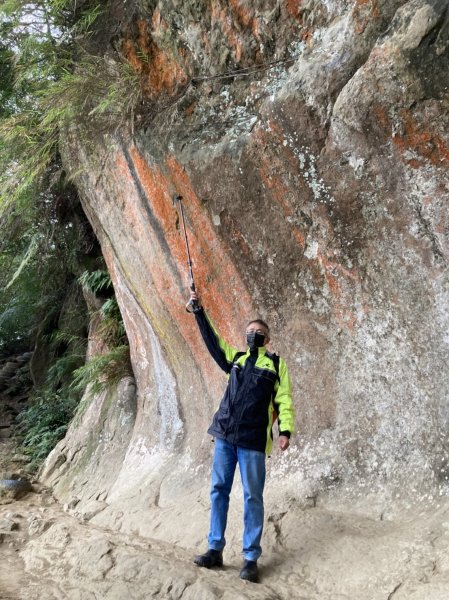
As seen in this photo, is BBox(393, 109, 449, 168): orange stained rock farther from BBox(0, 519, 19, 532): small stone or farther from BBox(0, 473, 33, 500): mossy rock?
BBox(0, 473, 33, 500): mossy rock

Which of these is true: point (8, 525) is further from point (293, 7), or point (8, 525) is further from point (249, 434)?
point (293, 7)

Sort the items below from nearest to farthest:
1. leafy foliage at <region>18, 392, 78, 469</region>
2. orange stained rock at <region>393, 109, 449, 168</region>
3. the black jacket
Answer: the black jacket → orange stained rock at <region>393, 109, 449, 168</region> → leafy foliage at <region>18, 392, 78, 469</region>

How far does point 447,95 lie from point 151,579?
4456mm

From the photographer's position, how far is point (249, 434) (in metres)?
4.52

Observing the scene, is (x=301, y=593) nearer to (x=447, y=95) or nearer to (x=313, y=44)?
(x=447, y=95)

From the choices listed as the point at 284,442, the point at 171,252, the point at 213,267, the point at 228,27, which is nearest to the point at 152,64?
the point at 228,27

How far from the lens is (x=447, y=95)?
4570 millimetres

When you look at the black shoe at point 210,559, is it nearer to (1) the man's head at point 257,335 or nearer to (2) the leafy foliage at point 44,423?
(1) the man's head at point 257,335

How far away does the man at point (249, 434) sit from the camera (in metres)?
4.44

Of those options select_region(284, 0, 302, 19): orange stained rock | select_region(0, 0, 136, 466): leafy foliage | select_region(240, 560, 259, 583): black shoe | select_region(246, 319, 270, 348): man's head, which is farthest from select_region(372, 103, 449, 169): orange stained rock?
select_region(240, 560, 259, 583): black shoe

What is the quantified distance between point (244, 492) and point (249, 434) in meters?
0.45

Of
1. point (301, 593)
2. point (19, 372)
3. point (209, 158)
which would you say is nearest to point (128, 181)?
point (209, 158)

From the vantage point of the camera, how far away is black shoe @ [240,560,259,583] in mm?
4277

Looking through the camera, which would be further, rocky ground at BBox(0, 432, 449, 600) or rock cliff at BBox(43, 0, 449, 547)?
rock cliff at BBox(43, 0, 449, 547)
